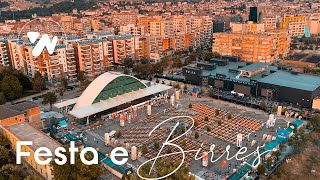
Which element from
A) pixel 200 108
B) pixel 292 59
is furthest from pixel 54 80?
pixel 292 59

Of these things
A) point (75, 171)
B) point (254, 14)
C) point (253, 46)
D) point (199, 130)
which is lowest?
point (199, 130)

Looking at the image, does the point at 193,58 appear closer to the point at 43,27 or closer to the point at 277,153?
the point at 277,153

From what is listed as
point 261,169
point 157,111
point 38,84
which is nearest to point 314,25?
point 157,111

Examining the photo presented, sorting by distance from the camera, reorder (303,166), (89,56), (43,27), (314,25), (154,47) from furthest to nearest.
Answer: (314,25), (43,27), (154,47), (89,56), (303,166)

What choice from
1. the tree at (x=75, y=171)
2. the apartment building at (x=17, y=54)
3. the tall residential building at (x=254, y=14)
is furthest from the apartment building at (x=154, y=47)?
the tree at (x=75, y=171)

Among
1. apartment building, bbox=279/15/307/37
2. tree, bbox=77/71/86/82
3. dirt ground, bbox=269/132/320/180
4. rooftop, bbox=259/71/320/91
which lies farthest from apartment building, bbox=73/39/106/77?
apartment building, bbox=279/15/307/37

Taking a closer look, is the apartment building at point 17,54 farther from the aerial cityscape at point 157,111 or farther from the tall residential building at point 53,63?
the tall residential building at point 53,63
